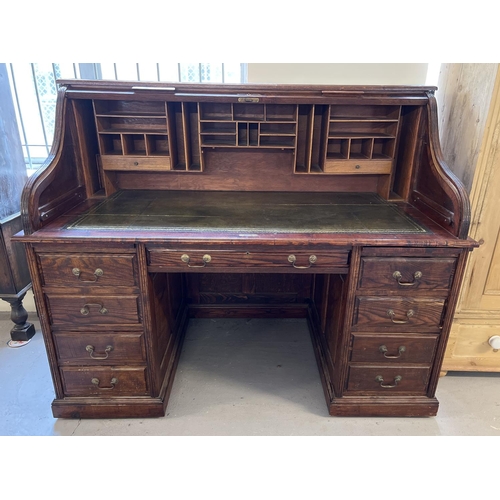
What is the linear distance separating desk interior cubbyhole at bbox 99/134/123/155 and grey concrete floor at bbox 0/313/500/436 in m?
1.16

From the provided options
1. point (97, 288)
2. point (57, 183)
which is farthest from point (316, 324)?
point (57, 183)

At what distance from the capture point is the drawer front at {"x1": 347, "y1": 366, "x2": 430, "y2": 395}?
1.66 metres

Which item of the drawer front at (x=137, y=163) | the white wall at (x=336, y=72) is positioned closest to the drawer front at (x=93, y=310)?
the drawer front at (x=137, y=163)

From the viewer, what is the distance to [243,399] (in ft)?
6.00

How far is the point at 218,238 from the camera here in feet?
4.64

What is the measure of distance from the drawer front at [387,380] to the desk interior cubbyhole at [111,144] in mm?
1590

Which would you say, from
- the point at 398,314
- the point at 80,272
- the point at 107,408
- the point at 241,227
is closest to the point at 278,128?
the point at 241,227

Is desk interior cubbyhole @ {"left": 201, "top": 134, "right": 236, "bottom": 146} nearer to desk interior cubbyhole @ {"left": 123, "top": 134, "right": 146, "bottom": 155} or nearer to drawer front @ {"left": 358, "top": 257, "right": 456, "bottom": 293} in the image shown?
desk interior cubbyhole @ {"left": 123, "top": 134, "right": 146, "bottom": 155}

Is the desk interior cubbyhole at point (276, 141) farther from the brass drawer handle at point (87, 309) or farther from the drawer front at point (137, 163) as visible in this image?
the brass drawer handle at point (87, 309)

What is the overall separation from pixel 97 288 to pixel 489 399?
6.41 feet

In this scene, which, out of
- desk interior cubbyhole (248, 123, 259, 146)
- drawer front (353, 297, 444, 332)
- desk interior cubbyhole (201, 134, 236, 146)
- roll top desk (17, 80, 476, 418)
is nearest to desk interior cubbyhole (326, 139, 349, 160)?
roll top desk (17, 80, 476, 418)

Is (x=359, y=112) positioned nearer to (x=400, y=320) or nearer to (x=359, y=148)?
(x=359, y=148)

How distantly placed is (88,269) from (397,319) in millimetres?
1301

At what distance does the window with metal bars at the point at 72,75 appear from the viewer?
2340 millimetres
